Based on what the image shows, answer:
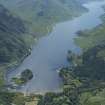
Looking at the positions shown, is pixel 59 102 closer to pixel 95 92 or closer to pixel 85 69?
pixel 95 92

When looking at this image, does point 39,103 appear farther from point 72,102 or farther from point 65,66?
point 65,66

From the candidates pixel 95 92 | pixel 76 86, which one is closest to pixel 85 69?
pixel 76 86

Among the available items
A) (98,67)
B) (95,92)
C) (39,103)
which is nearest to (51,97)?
(39,103)

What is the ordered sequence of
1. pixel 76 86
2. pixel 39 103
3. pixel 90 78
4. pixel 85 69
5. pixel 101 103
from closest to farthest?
pixel 101 103, pixel 39 103, pixel 76 86, pixel 90 78, pixel 85 69

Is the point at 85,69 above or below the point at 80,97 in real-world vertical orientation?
above

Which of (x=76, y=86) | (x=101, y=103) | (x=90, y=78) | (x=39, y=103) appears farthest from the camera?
(x=90, y=78)

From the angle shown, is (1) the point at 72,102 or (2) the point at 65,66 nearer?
(1) the point at 72,102
